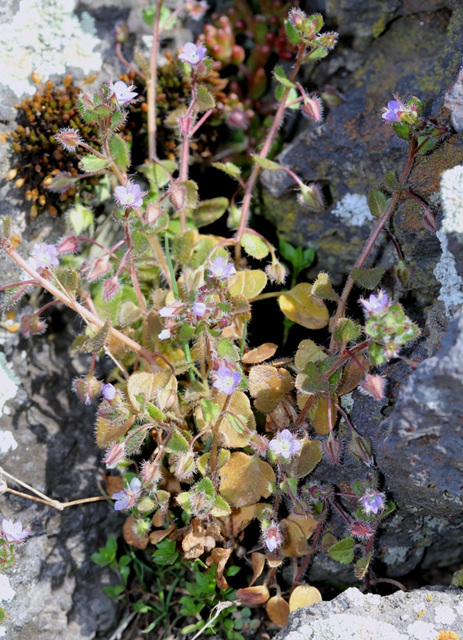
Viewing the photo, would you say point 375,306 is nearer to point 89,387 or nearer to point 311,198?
point 311,198

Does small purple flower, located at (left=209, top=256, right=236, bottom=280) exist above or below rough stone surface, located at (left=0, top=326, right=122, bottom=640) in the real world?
above

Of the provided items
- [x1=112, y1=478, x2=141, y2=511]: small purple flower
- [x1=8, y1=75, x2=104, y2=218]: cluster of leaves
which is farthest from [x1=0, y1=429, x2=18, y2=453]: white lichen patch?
[x1=8, y1=75, x2=104, y2=218]: cluster of leaves

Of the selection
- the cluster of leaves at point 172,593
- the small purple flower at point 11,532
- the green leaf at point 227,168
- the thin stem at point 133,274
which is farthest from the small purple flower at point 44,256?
the cluster of leaves at point 172,593

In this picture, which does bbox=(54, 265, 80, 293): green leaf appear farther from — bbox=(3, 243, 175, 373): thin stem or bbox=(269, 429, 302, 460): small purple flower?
bbox=(269, 429, 302, 460): small purple flower

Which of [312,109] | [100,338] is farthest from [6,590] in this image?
[312,109]

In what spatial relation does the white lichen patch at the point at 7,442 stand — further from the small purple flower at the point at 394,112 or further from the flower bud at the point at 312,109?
the small purple flower at the point at 394,112

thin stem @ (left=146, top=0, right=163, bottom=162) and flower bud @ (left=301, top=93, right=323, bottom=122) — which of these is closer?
flower bud @ (left=301, top=93, right=323, bottom=122)
